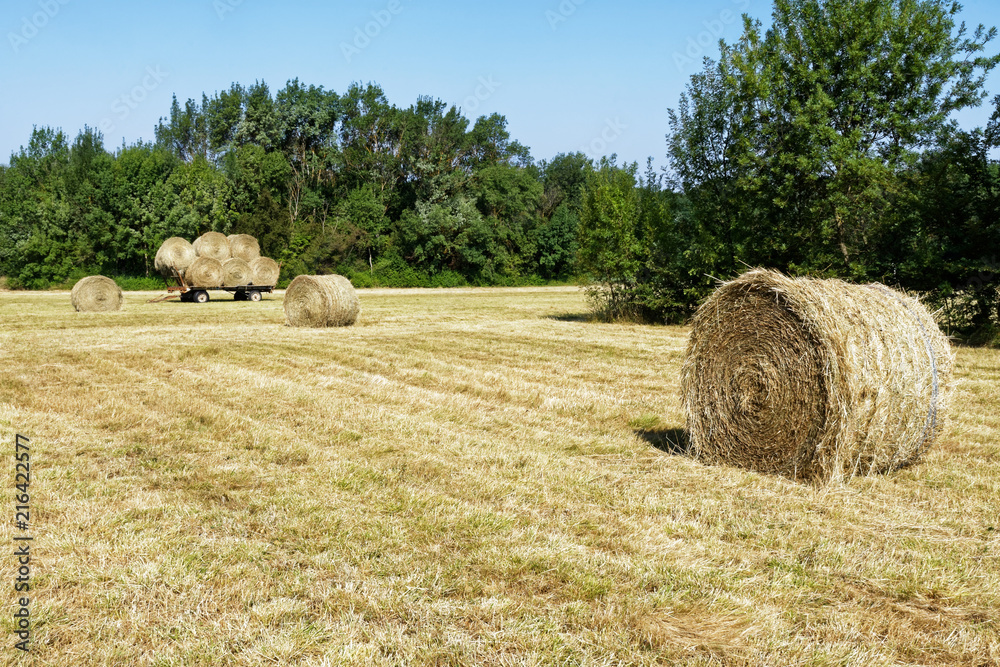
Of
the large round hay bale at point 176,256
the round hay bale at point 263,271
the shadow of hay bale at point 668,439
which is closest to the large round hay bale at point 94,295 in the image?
the large round hay bale at point 176,256

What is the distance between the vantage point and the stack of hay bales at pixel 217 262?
32.8 meters

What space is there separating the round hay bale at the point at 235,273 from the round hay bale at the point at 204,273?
0.26 meters

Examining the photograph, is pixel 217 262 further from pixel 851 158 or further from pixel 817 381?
pixel 817 381

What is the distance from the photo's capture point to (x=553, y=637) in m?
3.81

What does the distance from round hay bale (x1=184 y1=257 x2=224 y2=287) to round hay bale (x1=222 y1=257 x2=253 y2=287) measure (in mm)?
258

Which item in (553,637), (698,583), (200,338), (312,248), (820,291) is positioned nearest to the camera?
(553,637)

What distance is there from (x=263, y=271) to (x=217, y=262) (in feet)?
6.78

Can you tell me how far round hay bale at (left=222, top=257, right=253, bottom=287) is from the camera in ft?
109

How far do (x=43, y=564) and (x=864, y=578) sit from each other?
188 inches

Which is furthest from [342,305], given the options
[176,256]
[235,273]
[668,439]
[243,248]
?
[176,256]

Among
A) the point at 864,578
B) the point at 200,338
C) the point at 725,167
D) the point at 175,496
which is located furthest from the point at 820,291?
the point at 725,167

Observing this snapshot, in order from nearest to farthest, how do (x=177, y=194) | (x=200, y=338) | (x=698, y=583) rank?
(x=698, y=583) → (x=200, y=338) → (x=177, y=194)

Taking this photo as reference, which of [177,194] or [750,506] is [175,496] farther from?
[177,194]

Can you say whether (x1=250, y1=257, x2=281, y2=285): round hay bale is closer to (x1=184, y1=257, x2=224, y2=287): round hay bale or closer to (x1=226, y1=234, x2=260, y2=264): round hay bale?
(x1=226, y1=234, x2=260, y2=264): round hay bale
